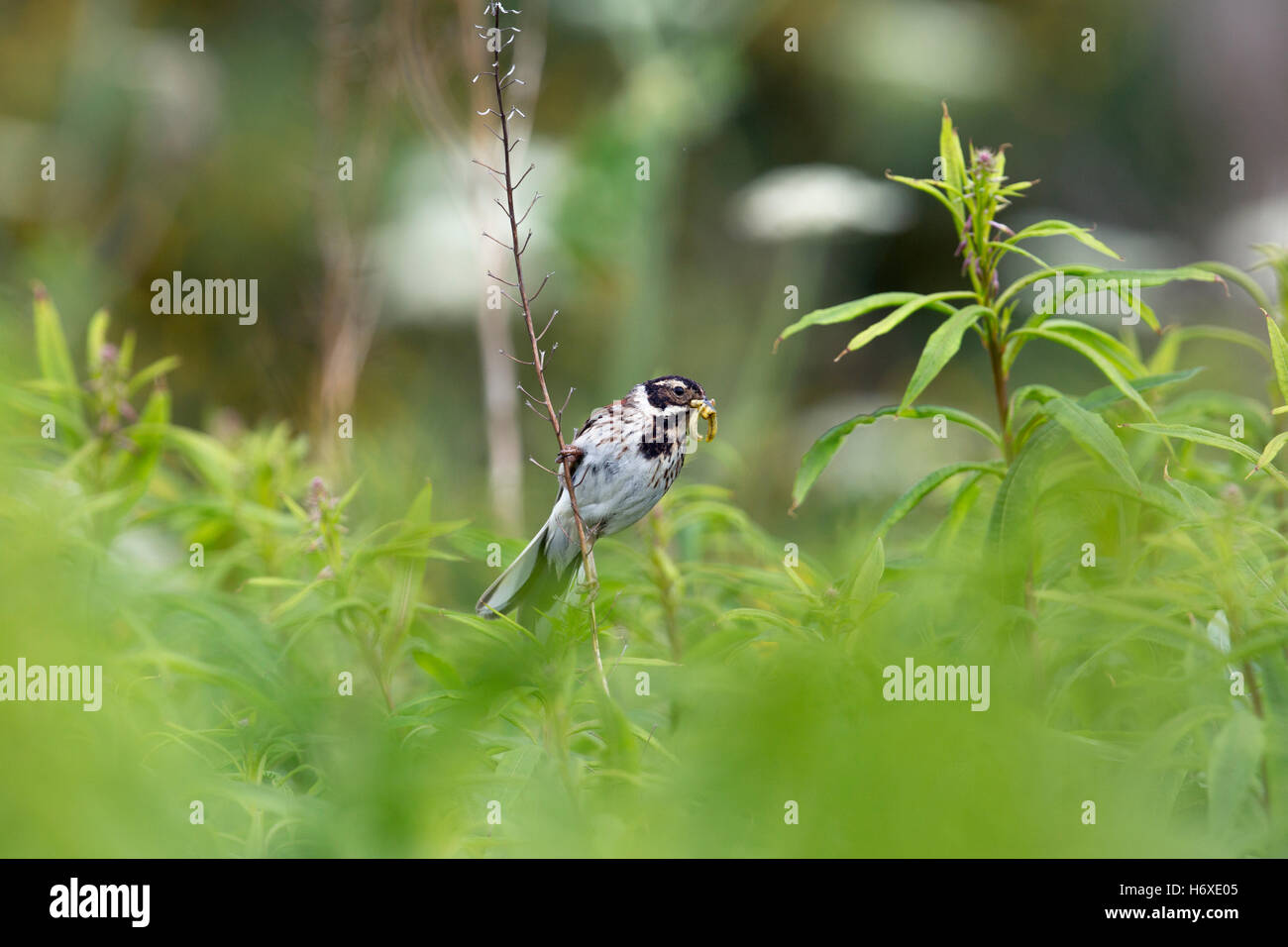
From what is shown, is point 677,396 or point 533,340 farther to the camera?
point 677,396

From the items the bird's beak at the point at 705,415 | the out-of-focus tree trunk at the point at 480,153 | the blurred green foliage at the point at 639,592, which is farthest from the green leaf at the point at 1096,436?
the out-of-focus tree trunk at the point at 480,153

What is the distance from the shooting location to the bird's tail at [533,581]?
1292 millimetres

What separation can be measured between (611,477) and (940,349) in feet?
1.49

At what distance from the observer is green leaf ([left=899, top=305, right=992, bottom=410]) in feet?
3.38

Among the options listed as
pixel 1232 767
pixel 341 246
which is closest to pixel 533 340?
pixel 1232 767

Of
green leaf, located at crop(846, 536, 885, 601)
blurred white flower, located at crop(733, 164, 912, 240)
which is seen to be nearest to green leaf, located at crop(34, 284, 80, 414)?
green leaf, located at crop(846, 536, 885, 601)

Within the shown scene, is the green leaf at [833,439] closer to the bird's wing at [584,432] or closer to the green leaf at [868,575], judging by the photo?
the green leaf at [868,575]

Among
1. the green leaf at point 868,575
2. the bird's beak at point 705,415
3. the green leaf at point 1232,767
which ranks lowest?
the green leaf at point 1232,767

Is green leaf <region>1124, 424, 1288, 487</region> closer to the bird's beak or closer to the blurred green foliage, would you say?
the blurred green foliage

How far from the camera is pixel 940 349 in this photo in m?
1.07

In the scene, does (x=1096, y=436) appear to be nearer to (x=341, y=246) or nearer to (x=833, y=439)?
(x=833, y=439)

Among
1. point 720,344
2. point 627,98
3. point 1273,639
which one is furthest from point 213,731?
point 720,344

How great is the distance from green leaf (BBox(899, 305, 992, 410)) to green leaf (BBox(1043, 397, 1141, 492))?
0.11m

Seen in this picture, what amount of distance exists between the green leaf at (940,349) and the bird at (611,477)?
13.4 inches
